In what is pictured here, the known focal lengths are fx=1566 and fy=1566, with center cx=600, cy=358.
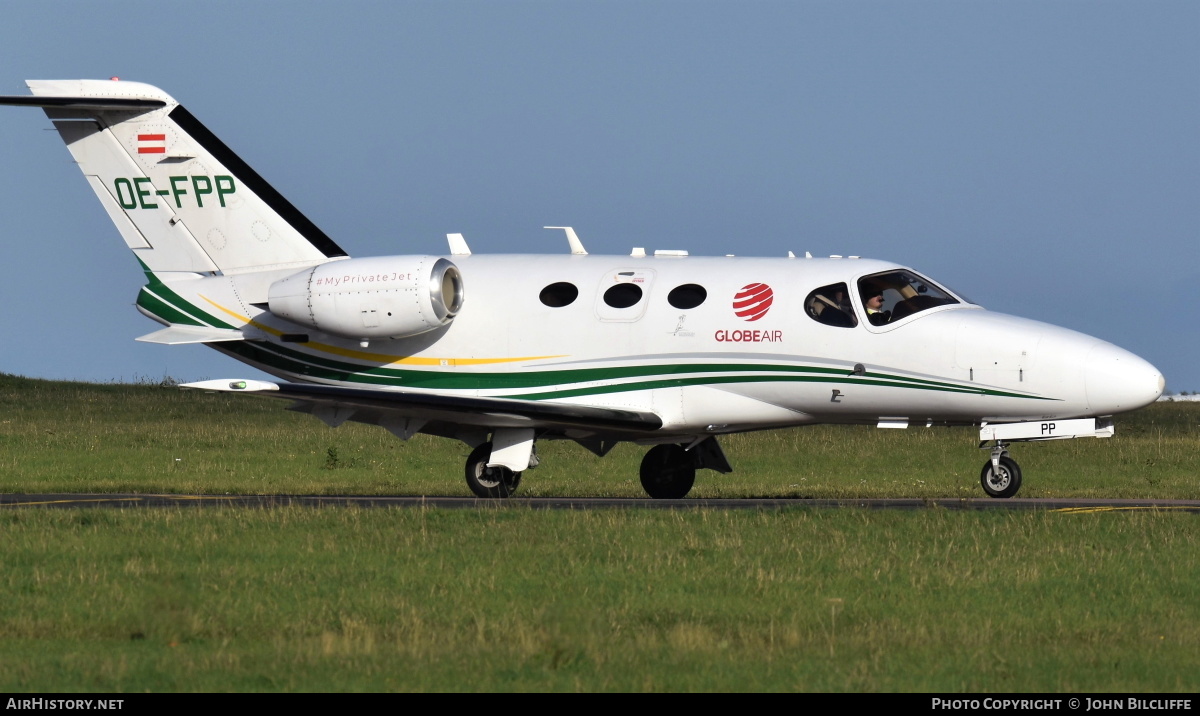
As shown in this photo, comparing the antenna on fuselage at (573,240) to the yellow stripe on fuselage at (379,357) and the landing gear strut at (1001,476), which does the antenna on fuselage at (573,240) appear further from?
the landing gear strut at (1001,476)

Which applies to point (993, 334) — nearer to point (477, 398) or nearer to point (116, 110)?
point (477, 398)

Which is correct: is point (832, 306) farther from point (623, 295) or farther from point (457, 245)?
point (457, 245)

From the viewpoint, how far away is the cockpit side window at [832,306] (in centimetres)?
2120

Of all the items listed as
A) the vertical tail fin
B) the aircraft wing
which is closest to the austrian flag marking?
the vertical tail fin

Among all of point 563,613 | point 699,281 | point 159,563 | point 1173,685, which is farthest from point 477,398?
point 1173,685

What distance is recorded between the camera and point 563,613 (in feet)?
36.5

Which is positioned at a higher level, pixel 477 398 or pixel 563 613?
pixel 477 398

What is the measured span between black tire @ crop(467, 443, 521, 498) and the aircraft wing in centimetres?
56

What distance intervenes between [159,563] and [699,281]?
401 inches

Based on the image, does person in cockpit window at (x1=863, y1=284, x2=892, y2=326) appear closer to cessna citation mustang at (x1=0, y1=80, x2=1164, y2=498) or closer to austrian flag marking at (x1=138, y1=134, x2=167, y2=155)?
cessna citation mustang at (x1=0, y1=80, x2=1164, y2=498)

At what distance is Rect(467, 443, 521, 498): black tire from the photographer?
73.3 ft

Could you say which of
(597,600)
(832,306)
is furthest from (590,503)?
(597,600)

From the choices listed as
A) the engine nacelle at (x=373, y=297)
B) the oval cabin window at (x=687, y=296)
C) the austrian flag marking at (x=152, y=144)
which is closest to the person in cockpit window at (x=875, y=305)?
the oval cabin window at (x=687, y=296)

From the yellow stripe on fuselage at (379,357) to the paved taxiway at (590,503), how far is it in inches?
91.5
